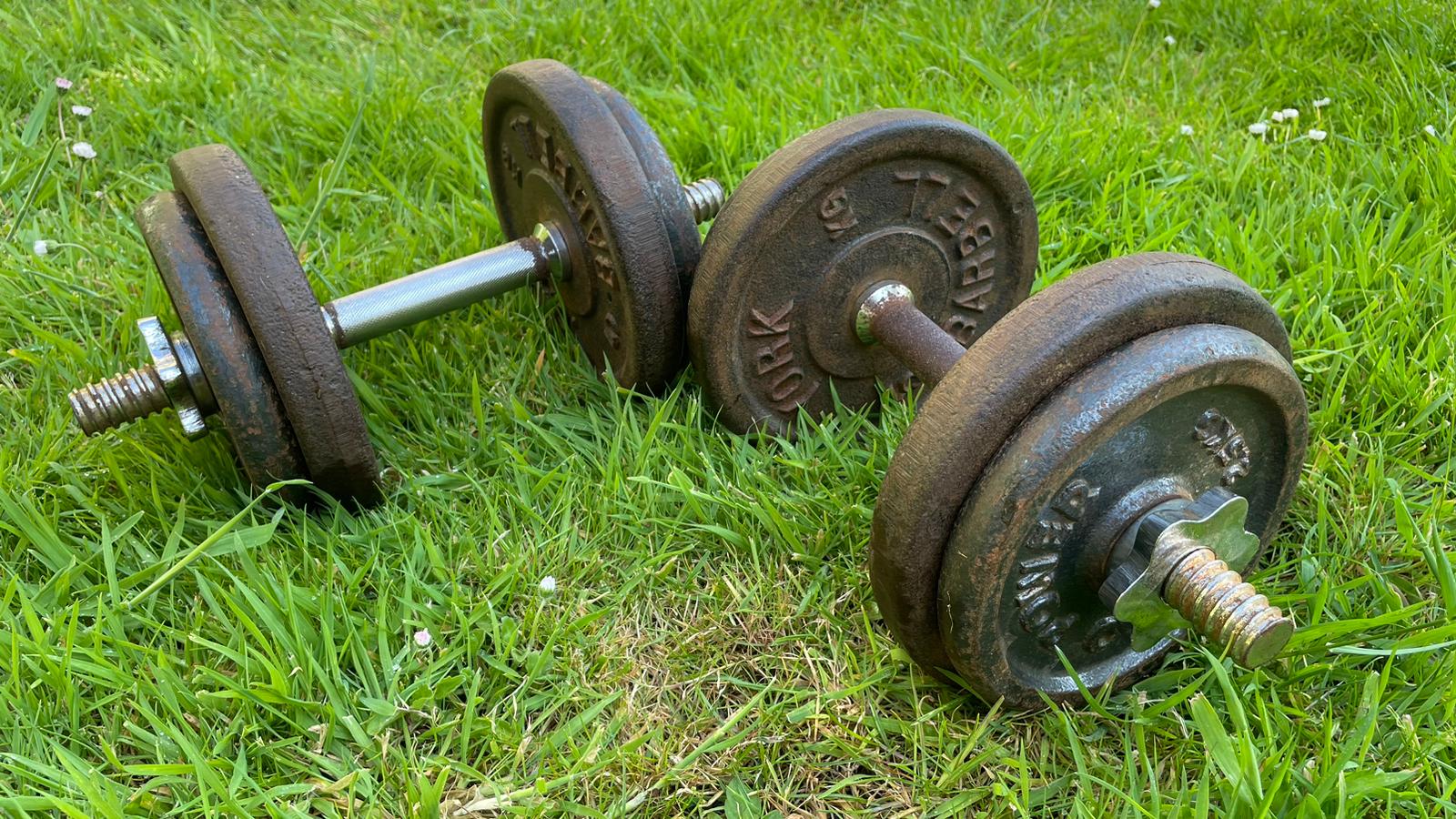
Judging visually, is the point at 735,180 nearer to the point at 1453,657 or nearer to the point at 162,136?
the point at 162,136

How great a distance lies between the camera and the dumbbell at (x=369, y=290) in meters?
1.85

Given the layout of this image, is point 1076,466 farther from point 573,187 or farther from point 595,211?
point 573,187

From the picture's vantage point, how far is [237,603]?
194 centimetres

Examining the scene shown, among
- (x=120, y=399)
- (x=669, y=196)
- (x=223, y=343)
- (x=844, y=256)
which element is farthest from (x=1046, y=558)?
(x=120, y=399)

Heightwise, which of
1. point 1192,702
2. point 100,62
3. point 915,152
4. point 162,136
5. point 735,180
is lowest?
point 1192,702

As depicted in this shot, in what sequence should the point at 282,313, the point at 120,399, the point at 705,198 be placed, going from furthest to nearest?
the point at 705,198, the point at 120,399, the point at 282,313

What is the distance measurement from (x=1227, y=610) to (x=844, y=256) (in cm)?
104

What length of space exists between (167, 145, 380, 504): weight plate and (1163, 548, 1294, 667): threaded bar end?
55.0 inches

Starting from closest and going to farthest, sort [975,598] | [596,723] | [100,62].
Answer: [975,598] < [596,723] < [100,62]

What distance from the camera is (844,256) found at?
2211 mm

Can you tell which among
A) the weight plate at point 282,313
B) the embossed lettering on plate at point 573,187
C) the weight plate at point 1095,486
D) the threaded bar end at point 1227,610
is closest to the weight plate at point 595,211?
the embossed lettering on plate at point 573,187

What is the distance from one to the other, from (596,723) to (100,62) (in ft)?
9.69

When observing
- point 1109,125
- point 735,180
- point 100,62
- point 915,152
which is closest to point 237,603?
point 915,152

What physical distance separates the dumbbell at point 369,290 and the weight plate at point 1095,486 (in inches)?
33.9
